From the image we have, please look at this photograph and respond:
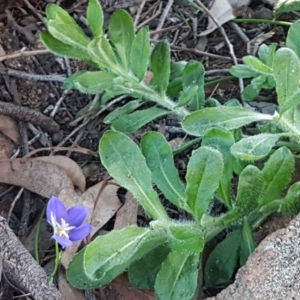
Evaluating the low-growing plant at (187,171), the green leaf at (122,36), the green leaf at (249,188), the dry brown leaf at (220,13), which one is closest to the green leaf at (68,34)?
the low-growing plant at (187,171)

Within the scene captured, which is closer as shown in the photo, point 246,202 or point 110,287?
point 246,202

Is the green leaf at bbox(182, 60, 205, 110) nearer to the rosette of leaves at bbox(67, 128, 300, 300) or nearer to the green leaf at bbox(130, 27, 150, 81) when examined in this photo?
the green leaf at bbox(130, 27, 150, 81)

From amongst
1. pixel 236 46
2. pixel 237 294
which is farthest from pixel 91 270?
pixel 236 46

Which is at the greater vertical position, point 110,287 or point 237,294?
point 237,294

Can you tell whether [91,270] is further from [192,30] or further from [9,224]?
[192,30]

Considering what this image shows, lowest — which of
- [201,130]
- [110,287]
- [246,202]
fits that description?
[110,287]

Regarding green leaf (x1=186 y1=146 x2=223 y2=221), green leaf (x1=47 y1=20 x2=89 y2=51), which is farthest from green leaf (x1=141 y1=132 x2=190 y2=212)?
green leaf (x1=47 y1=20 x2=89 y2=51)

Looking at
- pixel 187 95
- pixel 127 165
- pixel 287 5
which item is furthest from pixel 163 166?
pixel 287 5
